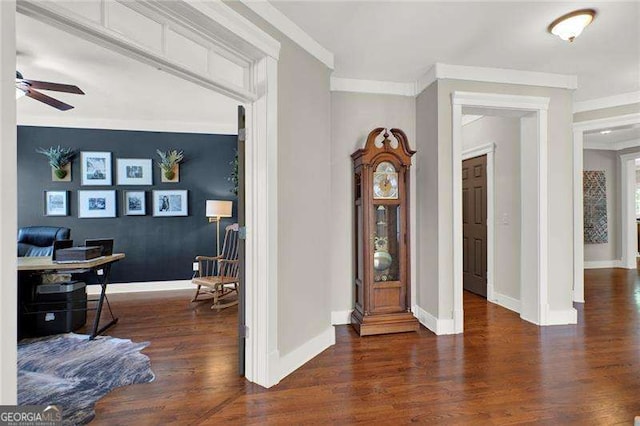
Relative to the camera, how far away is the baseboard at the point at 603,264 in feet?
21.3

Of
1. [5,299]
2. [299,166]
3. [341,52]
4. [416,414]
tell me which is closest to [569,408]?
[416,414]

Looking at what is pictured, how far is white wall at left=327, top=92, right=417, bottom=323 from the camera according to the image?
3359 millimetres

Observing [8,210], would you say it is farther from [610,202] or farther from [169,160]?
[610,202]

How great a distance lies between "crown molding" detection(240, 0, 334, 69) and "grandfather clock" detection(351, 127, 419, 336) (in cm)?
82

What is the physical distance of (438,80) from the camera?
3.11m

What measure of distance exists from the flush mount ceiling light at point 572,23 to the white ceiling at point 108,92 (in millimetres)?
3453

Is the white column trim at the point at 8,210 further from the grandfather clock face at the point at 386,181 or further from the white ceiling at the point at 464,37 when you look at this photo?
the grandfather clock face at the point at 386,181

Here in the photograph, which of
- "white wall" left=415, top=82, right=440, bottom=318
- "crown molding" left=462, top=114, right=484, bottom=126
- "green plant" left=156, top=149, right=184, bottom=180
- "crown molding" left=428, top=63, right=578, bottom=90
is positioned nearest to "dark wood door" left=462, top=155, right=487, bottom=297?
"crown molding" left=462, top=114, right=484, bottom=126

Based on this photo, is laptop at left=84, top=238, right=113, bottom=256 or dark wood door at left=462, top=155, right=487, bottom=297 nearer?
laptop at left=84, top=238, right=113, bottom=256

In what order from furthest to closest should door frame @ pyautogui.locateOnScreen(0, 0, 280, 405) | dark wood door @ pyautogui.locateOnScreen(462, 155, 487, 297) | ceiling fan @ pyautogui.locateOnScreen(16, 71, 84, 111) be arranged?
dark wood door @ pyautogui.locateOnScreen(462, 155, 487, 297), ceiling fan @ pyautogui.locateOnScreen(16, 71, 84, 111), door frame @ pyautogui.locateOnScreen(0, 0, 280, 405)

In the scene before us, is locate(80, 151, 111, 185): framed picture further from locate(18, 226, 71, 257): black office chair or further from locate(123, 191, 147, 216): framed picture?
locate(18, 226, 71, 257): black office chair

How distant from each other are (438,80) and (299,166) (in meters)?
1.72

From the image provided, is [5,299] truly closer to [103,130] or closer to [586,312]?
[103,130]

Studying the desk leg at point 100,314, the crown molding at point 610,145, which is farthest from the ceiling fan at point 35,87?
the crown molding at point 610,145
